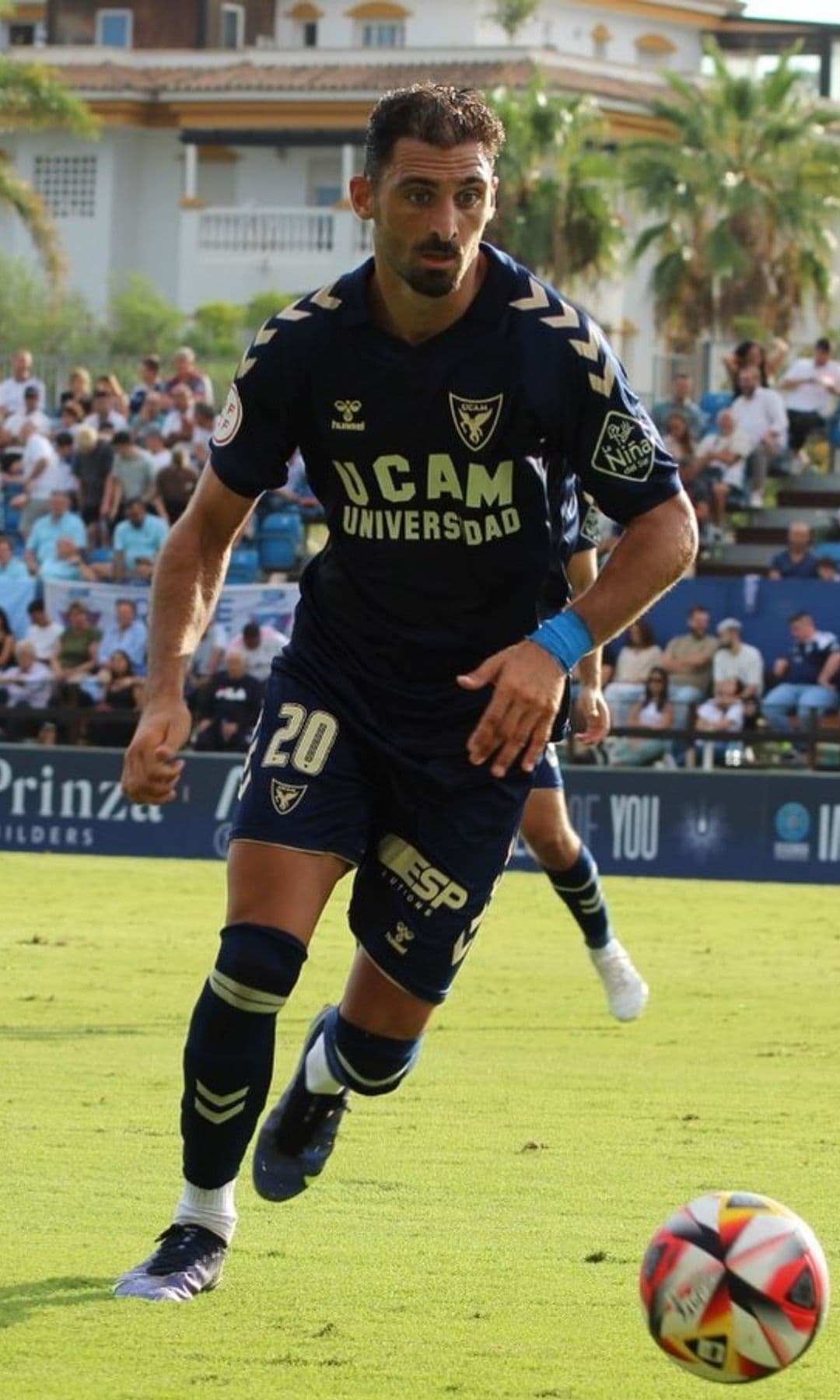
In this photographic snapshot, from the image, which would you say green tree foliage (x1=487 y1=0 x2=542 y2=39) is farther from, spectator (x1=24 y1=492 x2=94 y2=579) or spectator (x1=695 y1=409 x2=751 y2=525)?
spectator (x1=24 y1=492 x2=94 y2=579)

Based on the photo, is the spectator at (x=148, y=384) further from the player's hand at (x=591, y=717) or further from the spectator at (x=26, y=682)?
the player's hand at (x=591, y=717)

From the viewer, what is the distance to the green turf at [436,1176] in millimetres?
5555

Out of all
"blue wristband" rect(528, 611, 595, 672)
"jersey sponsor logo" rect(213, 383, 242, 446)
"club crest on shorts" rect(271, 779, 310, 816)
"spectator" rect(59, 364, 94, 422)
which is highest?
"jersey sponsor logo" rect(213, 383, 242, 446)

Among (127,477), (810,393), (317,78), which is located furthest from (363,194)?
(317,78)

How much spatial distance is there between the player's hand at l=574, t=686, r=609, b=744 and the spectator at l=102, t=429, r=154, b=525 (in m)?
16.4

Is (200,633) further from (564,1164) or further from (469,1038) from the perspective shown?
(469,1038)

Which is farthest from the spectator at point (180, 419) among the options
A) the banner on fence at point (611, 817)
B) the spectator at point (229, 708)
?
the banner on fence at point (611, 817)

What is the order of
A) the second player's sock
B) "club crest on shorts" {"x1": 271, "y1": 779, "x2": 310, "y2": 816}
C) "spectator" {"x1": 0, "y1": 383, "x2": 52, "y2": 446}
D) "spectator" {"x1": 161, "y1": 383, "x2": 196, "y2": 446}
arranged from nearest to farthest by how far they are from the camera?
"club crest on shorts" {"x1": 271, "y1": 779, "x2": 310, "y2": 816}, the second player's sock, "spectator" {"x1": 161, "y1": 383, "x2": 196, "y2": 446}, "spectator" {"x1": 0, "y1": 383, "x2": 52, "y2": 446}

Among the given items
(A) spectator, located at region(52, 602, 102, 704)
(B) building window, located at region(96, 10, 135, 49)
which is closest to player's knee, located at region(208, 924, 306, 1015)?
(A) spectator, located at region(52, 602, 102, 704)

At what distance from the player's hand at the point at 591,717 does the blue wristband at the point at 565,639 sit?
12.0ft

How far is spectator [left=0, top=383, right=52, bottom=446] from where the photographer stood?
92.8 ft

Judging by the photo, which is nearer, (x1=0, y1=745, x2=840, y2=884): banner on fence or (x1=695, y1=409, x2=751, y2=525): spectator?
(x1=0, y1=745, x2=840, y2=884): banner on fence

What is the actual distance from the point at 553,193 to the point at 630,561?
48158mm

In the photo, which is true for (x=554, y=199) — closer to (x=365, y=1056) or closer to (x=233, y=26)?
(x=233, y=26)
